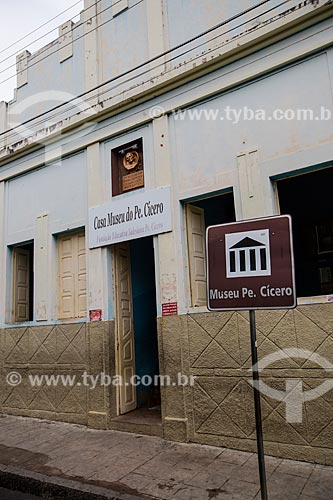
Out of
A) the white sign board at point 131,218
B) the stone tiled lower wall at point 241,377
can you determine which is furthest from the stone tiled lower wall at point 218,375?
the white sign board at point 131,218

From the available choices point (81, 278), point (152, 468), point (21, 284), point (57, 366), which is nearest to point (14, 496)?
point (152, 468)

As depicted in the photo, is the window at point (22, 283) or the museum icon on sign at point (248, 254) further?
the window at point (22, 283)

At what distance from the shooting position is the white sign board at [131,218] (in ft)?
19.9

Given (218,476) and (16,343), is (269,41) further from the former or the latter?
(16,343)

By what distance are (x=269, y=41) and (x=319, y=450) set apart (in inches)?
202

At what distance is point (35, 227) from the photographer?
785 cm

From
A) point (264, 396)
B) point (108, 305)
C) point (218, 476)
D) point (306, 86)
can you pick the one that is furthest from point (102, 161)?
point (218, 476)

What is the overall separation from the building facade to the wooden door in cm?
3

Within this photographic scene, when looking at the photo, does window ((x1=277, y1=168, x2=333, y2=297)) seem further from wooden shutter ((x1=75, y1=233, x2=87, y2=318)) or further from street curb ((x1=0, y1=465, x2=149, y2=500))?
street curb ((x1=0, y1=465, x2=149, y2=500))

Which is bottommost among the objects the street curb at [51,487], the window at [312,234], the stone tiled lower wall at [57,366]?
the street curb at [51,487]

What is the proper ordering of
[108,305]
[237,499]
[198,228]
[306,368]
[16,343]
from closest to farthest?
[237,499]
[306,368]
[198,228]
[108,305]
[16,343]

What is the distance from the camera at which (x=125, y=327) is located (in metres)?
6.89

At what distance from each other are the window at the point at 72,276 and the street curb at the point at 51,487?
2.82 meters

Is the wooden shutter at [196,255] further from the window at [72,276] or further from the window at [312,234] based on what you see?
the window at [72,276]
